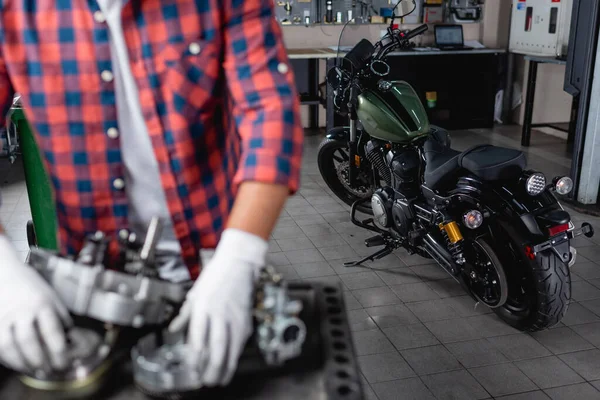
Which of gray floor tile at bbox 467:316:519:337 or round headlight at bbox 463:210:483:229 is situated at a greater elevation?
round headlight at bbox 463:210:483:229

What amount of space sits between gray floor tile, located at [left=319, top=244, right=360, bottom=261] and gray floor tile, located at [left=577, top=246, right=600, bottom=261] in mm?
1339

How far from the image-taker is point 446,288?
3.27 meters

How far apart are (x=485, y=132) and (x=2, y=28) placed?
6539 millimetres

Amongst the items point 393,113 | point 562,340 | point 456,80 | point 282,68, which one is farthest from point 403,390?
point 456,80

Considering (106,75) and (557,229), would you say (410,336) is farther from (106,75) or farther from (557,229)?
(106,75)

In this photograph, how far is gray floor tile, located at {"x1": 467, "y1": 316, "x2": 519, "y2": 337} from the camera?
2.83m

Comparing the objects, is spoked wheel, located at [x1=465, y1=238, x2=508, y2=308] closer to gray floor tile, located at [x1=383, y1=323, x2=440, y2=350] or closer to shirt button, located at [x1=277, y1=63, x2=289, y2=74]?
gray floor tile, located at [x1=383, y1=323, x2=440, y2=350]

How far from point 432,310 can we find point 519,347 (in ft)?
1.52

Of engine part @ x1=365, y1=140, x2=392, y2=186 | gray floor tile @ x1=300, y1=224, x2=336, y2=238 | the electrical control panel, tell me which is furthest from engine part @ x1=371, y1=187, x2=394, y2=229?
the electrical control panel

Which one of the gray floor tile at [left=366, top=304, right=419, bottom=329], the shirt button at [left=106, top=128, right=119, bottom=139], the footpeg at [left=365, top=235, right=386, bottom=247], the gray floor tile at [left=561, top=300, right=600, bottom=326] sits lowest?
the gray floor tile at [left=561, top=300, right=600, bottom=326]

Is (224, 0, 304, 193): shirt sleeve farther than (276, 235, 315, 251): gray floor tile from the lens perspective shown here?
No

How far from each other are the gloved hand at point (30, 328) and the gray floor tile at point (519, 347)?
2.24 m

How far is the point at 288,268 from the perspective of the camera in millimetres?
3520

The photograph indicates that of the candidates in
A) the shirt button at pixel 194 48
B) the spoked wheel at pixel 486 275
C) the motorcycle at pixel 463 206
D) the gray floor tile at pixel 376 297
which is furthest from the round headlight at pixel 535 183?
the shirt button at pixel 194 48
